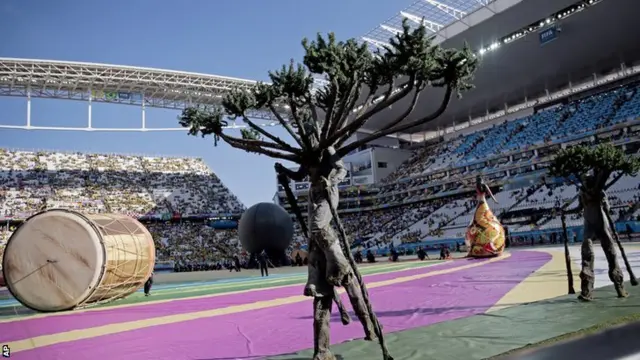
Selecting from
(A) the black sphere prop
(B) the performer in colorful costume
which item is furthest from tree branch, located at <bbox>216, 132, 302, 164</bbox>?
(A) the black sphere prop

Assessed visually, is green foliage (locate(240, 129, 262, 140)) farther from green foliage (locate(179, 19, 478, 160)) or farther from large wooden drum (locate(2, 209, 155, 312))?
large wooden drum (locate(2, 209, 155, 312))

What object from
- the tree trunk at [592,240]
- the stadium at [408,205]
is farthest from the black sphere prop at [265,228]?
the tree trunk at [592,240]

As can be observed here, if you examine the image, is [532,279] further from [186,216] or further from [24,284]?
[186,216]

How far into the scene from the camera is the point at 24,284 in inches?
317

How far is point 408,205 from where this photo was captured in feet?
169

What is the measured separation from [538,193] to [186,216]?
32476 mm

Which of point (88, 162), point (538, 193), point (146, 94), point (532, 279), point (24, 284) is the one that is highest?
point (146, 94)

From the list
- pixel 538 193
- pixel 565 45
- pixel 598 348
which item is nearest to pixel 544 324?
pixel 598 348

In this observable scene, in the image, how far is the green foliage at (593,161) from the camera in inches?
266

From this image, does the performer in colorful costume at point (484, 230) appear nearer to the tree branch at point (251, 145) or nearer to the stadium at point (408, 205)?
the stadium at point (408, 205)

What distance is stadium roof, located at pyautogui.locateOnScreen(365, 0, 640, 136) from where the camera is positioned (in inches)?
1214

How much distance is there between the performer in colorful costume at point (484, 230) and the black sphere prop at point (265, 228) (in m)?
12.6

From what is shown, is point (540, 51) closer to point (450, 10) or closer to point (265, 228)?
point (450, 10)

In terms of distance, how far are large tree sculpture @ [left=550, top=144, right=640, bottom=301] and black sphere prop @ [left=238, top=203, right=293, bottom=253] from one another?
69.9 feet
